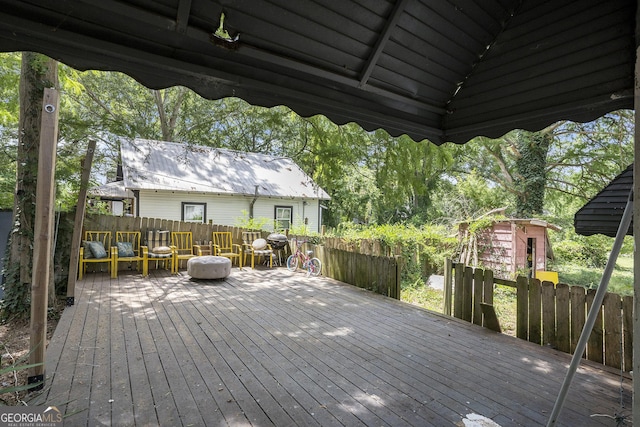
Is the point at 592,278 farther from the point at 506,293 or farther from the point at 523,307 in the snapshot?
the point at 523,307

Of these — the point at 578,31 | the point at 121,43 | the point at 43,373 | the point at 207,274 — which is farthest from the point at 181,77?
the point at 207,274

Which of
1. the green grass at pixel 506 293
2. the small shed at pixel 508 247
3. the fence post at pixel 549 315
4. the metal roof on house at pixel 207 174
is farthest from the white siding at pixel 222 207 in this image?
the fence post at pixel 549 315

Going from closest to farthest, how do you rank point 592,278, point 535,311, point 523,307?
point 535,311 → point 523,307 → point 592,278

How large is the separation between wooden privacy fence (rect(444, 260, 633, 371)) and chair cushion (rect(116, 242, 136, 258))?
6.92 m

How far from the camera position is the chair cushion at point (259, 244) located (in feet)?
28.3

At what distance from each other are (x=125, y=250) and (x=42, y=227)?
5.28m

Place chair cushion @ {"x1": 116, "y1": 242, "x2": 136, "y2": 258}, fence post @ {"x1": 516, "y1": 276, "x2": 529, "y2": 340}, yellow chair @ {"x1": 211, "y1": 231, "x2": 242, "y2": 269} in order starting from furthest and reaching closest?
yellow chair @ {"x1": 211, "y1": 231, "x2": 242, "y2": 269}
chair cushion @ {"x1": 116, "y1": 242, "x2": 136, "y2": 258}
fence post @ {"x1": 516, "y1": 276, "x2": 529, "y2": 340}

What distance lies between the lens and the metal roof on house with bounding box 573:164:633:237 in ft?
12.7

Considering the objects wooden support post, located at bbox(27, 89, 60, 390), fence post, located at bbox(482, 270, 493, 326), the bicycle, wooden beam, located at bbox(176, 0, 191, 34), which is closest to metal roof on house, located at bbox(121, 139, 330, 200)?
the bicycle

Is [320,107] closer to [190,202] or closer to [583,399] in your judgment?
[583,399]

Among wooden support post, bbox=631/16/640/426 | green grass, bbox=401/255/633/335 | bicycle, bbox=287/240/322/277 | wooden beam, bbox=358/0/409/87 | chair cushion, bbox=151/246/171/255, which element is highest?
wooden beam, bbox=358/0/409/87

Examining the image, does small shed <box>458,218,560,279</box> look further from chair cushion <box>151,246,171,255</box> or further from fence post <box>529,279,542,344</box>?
chair cushion <box>151,246,171,255</box>

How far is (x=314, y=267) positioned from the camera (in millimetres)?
7730

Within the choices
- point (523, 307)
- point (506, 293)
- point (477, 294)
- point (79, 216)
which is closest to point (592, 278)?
point (506, 293)
